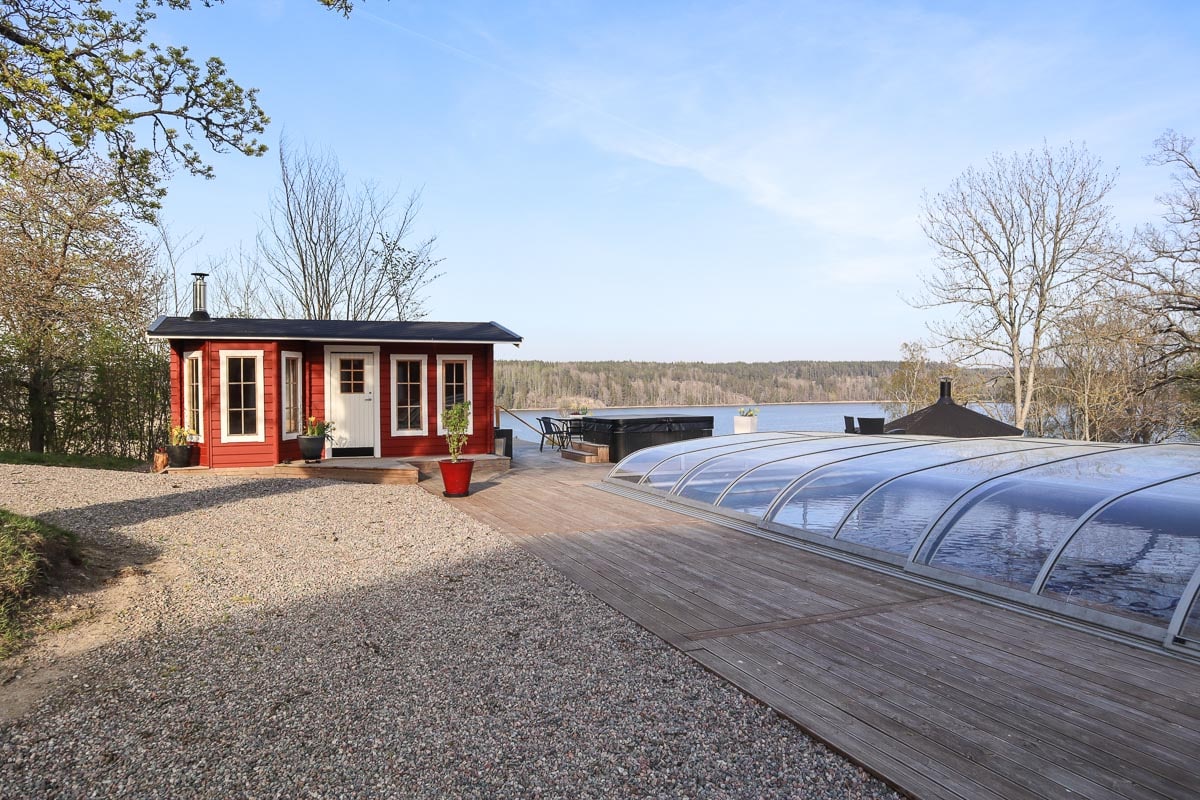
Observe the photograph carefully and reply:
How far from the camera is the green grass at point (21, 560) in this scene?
146 inches

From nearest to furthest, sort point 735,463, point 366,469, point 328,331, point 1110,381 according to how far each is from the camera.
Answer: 1. point 735,463
2. point 366,469
3. point 328,331
4. point 1110,381

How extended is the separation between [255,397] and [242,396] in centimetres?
19

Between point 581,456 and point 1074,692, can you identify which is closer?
point 1074,692

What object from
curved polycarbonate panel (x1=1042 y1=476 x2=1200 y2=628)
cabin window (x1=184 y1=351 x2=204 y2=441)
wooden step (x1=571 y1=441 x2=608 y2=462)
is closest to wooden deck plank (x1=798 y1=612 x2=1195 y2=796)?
curved polycarbonate panel (x1=1042 y1=476 x2=1200 y2=628)

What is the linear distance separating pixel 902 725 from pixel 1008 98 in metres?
15.5

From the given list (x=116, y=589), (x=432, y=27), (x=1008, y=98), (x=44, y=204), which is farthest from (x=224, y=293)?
(x=1008, y=98)

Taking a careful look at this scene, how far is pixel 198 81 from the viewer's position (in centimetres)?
614

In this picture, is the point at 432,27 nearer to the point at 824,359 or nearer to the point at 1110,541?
the point at 1110,541

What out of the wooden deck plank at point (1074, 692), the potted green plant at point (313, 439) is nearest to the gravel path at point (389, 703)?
the wooden deck plank at point (1074, 692)

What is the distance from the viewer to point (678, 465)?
345 inches

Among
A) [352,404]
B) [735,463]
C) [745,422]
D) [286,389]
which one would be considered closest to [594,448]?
[745,422]

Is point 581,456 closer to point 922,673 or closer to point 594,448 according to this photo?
point 594,448

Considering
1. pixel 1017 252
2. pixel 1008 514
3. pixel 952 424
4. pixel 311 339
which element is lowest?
pixel 1008 514

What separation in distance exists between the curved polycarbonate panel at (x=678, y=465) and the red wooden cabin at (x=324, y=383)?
Result: 13.1ft
